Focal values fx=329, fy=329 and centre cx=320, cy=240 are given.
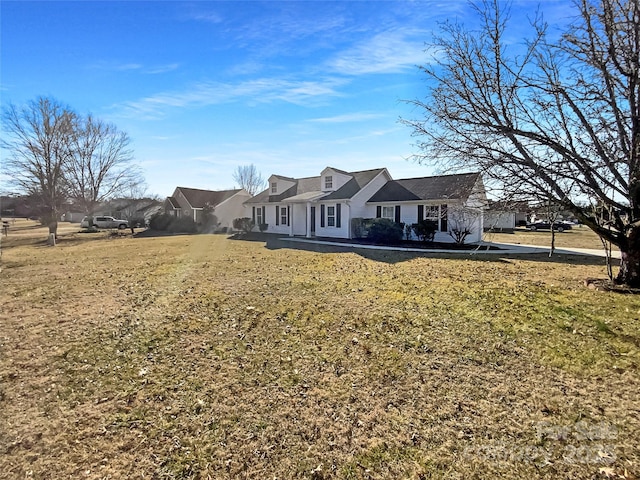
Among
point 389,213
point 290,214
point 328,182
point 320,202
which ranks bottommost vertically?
point 389,213

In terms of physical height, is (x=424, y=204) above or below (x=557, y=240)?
above

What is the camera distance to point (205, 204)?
33656 millimetres

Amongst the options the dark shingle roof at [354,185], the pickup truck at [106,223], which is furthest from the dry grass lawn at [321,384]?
the pickup truck at [106,223]

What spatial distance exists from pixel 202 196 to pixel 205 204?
3.52 meters

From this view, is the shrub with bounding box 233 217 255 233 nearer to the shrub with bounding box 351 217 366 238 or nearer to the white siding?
the white siding

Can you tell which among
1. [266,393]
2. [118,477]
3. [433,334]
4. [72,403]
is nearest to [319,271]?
[433,334]

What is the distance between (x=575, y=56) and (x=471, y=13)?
295 centimetres

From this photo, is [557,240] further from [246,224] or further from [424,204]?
[246,224]

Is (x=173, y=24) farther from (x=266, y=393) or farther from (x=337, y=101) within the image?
(x=266, y=393)

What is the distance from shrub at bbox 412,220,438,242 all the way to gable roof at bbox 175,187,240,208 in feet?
76.1

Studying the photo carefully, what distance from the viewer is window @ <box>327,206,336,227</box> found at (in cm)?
2192

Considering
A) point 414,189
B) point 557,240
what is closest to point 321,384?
point 414,189

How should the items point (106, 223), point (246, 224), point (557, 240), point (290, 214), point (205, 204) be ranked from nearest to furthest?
point (557, 240) < point (290, 214) < point (246, 224) < point (205, 204) < point (106, 223)

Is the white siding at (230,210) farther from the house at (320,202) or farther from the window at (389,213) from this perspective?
the window at (389,213)
